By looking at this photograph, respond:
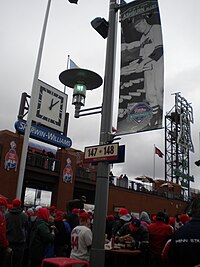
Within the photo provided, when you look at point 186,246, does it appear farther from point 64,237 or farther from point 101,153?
point 64,237

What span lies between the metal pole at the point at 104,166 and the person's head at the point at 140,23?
46 centimetres

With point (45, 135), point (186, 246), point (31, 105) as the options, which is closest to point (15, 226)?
point (186, 246)

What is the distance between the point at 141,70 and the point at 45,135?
1755 centimetres

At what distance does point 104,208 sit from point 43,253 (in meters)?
2.96

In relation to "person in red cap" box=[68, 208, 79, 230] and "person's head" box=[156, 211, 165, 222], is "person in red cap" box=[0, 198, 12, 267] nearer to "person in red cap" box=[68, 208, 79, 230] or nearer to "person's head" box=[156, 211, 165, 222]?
"person in red cap" box=[68, 208, 79, 230]

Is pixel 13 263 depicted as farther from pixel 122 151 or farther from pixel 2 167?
pixel 2 167

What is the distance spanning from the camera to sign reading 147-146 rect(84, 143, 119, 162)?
490 cm

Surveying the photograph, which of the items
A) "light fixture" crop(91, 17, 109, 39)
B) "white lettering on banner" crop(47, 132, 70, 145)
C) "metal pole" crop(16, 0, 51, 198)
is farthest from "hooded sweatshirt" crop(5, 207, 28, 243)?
"white lettering on banner" crop(47, 132, 70, 145)

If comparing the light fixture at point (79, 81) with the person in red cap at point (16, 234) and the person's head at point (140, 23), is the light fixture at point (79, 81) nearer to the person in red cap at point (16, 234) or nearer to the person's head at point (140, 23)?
the person's head at point (140, 23)

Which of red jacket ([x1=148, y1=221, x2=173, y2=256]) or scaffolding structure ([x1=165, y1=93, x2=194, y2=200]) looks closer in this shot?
red jacket ([x1=148, y1=221, x2=173, y2=256])

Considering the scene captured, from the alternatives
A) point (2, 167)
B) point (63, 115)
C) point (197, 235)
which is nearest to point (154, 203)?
point (63, 115)

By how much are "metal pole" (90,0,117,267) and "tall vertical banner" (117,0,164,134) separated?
0.20 metres

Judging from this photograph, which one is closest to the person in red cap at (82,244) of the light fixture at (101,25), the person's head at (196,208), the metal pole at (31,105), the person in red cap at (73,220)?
the person in red cap at (73,220)

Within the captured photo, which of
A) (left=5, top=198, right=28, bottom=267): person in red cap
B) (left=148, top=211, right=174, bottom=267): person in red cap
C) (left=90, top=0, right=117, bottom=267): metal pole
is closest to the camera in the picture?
(left=90, top=0, right=117, bottom=267): metal pole
